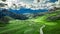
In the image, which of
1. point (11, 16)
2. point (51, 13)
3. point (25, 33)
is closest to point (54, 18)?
point (51, 13)

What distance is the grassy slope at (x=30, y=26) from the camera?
417 cm

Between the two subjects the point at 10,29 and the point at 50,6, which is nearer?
the point at 10,29

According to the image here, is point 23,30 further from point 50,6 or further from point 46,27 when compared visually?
point 50,6

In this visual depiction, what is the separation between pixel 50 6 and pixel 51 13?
0.21 m

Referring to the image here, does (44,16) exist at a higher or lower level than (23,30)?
higher

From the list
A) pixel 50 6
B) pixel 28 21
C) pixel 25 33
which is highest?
pixel 50 6

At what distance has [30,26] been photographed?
167 inches

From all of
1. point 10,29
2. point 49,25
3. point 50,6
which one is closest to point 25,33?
point 10,29

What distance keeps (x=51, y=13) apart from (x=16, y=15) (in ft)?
3.16

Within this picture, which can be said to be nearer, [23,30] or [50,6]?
[23,30]

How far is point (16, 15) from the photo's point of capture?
4.37 m

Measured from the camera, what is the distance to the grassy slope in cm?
417

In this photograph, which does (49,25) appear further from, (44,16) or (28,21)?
(28,21)

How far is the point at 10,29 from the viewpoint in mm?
4203
